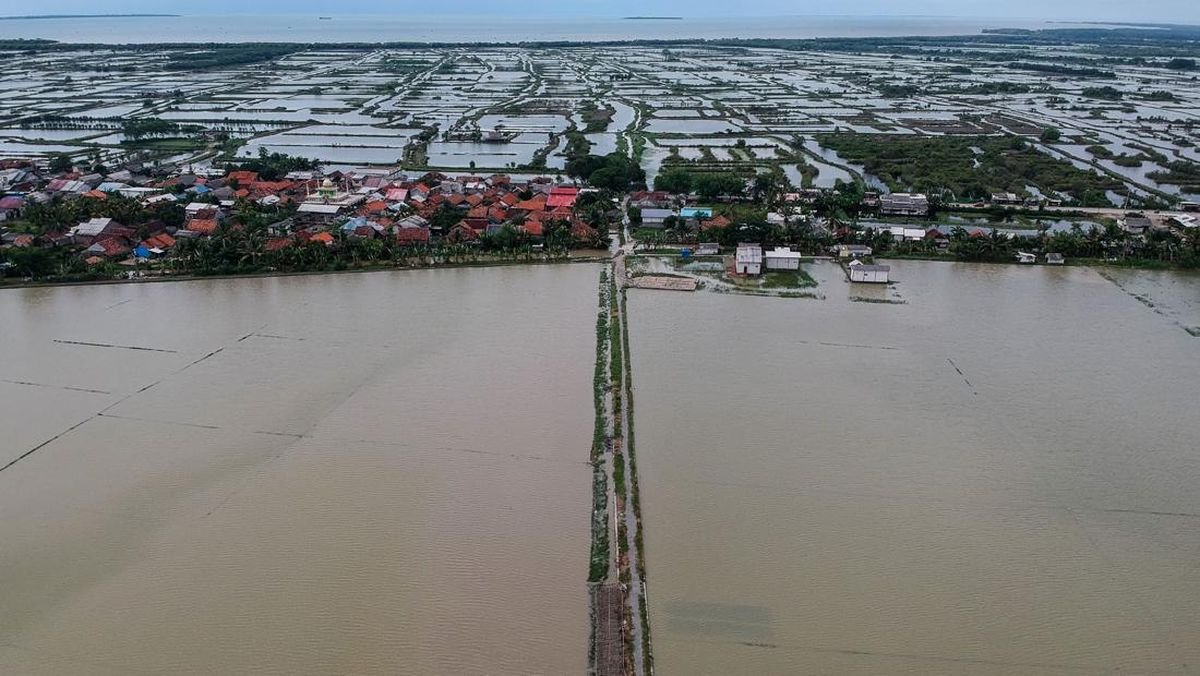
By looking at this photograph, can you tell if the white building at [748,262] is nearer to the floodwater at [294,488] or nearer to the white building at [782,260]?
the white building at [782,260]

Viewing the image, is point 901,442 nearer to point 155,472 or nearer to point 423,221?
point 155,472

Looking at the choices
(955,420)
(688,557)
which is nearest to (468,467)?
(688,557)

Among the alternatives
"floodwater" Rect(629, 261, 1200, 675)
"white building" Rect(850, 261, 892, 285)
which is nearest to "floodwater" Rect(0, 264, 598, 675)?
"floodwater" Rect(629, 261, 1200, 675)

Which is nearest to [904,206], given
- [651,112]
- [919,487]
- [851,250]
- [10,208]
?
[851,250]

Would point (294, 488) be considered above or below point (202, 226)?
below

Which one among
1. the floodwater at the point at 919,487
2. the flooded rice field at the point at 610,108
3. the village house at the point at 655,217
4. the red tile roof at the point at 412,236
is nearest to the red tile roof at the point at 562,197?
the village house at the point at 655,217

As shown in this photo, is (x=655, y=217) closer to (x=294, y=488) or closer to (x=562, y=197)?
(x=562, y=197)
